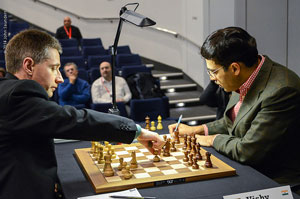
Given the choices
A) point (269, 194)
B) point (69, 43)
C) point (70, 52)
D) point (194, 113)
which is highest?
point (69, 43)

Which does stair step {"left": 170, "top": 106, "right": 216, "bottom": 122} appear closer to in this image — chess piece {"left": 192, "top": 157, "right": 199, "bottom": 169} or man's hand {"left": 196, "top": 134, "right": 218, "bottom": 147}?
man's hand {"left": 196, "top": 134, "right": 218, "bottom": 147}

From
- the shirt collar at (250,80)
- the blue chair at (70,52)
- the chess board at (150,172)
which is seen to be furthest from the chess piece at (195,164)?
the blue chair at (70,52)

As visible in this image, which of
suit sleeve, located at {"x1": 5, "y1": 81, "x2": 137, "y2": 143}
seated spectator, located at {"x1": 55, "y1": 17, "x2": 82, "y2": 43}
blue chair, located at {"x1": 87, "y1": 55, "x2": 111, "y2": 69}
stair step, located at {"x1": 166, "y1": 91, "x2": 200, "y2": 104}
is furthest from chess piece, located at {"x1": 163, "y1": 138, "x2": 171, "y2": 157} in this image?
seated spectator, located at {"x1": 55, "y1": 17, "x2": 82, "y2": 43}

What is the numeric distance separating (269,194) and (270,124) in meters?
0.55

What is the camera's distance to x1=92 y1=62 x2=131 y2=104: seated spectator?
6.28m

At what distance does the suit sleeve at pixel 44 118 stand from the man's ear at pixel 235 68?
0.88m

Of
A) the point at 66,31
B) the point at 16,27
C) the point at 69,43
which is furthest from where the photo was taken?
the point at 16,27

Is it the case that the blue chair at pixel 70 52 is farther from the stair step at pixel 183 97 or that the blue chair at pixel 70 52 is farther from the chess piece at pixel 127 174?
the chess piece at pixel 127 174

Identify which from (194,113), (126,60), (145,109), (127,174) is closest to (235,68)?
(127,174)

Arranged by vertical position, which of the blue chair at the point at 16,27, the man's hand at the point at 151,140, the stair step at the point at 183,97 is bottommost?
the stair step at the point at 183,97

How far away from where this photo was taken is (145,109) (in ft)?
18.2

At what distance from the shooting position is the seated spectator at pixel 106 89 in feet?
20.6

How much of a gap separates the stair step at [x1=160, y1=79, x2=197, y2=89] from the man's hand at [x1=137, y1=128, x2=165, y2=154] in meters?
6.36

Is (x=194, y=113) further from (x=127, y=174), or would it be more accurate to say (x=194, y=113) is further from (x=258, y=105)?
(x=127, y=174)
